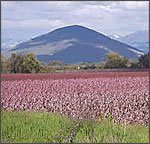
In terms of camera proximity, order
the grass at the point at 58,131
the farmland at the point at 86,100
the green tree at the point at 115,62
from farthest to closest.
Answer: the green tree at the point at 115,62 → the farmland at the point at 86,100 → the grass at the point at 58,131

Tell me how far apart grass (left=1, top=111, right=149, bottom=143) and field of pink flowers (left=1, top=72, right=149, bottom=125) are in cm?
115

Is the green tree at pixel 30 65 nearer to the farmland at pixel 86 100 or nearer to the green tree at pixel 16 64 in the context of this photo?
the green tree at pixel 16 64

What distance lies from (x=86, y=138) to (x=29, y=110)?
5389 mm

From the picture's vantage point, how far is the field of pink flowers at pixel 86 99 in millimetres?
13836

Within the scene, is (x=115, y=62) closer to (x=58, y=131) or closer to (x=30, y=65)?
(x=30, y=65)

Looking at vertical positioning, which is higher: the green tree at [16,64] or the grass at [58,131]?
the green tree at [16,64]

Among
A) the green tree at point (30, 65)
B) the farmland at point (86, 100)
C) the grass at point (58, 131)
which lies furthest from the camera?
the green tree at point (30, 65)

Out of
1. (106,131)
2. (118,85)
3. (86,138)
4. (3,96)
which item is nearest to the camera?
(86,138)

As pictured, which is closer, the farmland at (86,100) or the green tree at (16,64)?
the farmland at (86,100)

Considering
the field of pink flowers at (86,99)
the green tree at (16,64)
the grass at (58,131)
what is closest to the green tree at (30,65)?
the green tree at (16,64)

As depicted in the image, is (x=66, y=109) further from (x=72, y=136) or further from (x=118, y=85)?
(x=72, y=136)

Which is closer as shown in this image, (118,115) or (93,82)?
(118,115)

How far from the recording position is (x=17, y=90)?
16.8 meters

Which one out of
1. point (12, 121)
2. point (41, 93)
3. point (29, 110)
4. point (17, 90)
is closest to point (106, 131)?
point (12, 121)
